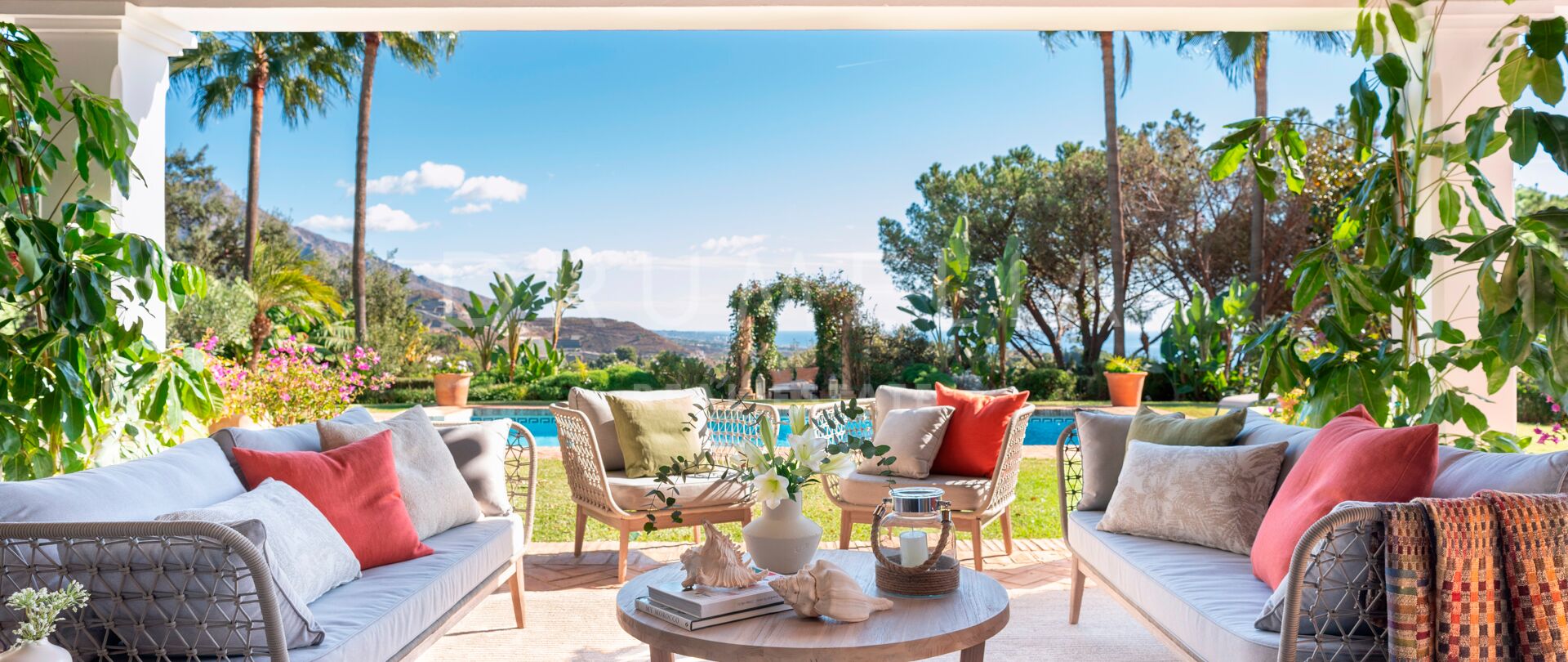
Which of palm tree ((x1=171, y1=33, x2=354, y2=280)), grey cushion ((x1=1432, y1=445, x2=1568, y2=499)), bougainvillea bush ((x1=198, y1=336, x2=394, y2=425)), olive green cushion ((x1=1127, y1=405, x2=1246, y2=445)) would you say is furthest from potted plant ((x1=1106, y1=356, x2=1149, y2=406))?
palm tree ((x1=171, y1=33, x2=354, y2=280))

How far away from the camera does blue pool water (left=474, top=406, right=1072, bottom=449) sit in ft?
32.0

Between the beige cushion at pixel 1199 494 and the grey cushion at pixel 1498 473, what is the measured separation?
0.49 meters

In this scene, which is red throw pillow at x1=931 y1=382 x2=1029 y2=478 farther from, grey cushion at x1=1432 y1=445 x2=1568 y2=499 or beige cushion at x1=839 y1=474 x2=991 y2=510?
grey cushion at x1=1432 y1=445 x2=1568 y2=499

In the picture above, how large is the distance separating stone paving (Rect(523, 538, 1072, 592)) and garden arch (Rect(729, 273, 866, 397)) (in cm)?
763

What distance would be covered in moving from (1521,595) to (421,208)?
46.3 feet

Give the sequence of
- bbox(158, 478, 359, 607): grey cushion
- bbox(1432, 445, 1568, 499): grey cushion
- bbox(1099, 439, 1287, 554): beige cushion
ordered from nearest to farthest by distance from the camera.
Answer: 1. bbox(1432, 445, 1568, 499): grey cushion
2. bbox(158, 478, 359, 607): grey cushion
3. bbox(1099, 439, 1287, 554): beige cushion

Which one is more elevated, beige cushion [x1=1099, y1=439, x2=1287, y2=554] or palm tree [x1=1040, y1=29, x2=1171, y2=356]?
palm tree [x1=1040, y1=29, x2=1171, y2=356]

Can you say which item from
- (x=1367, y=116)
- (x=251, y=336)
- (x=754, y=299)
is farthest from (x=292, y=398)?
(x=754, y=299)

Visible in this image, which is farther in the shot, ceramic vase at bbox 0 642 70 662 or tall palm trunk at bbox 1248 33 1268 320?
tall palm trunk at bbox 1248 33 1268 320

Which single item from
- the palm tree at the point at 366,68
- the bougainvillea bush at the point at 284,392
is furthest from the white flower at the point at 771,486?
the palm tree at the point at 366,68

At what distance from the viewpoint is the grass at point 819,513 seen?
4934 mm

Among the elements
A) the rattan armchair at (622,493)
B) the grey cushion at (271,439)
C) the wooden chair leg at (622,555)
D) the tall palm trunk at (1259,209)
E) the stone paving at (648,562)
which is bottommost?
the stone paving at (648,562)

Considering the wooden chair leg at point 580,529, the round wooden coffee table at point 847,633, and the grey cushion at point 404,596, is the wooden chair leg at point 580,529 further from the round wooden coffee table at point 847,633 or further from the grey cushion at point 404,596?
the round wooden coffee table at point 847,633

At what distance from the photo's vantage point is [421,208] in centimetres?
1413
